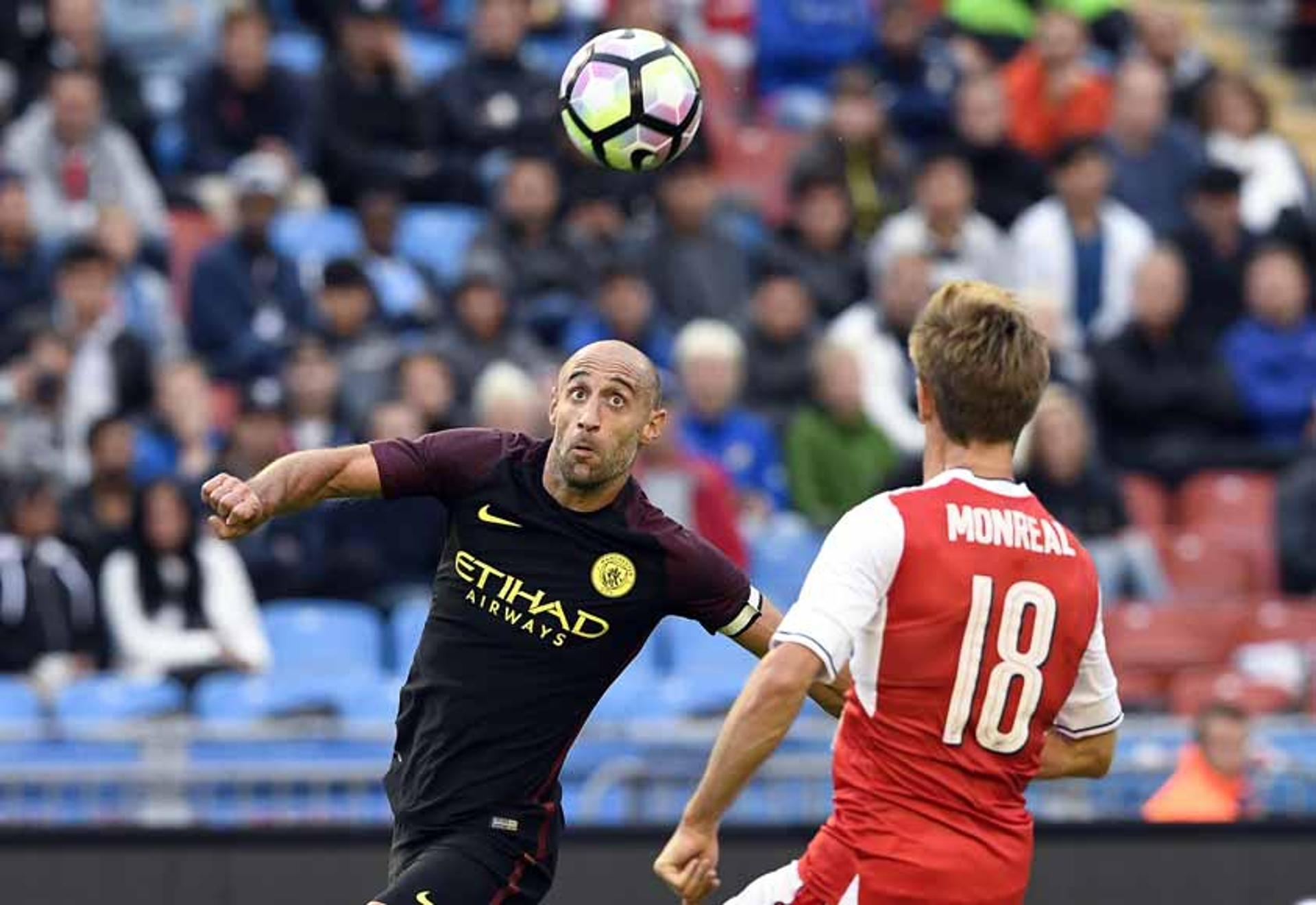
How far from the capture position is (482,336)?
13.3 metres

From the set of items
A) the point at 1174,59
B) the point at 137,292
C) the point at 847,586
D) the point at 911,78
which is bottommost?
the point at 847,586

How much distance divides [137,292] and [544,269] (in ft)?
7.59

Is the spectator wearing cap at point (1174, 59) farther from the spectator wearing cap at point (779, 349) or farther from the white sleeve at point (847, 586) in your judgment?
the white sleeve at point (847, 586)

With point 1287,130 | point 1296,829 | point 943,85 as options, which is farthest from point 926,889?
point 1287,130

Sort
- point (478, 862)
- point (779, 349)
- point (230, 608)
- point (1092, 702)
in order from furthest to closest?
1. point (779, 349)
2. point (230, 608)
3. point (478, 862)
4. point (1092, 702)

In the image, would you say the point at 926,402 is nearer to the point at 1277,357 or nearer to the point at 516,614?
the point at 516,614

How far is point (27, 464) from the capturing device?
12070 mm

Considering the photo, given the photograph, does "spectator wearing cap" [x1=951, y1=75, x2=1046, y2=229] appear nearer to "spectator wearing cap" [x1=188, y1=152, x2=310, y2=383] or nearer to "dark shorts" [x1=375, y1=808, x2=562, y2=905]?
"spectator wearing cap" [x1=188, y1=152, x2=310, y2=383]

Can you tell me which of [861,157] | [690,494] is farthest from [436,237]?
[690,494]

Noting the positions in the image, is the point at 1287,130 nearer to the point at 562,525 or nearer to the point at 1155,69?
Result: the point at 1155,69

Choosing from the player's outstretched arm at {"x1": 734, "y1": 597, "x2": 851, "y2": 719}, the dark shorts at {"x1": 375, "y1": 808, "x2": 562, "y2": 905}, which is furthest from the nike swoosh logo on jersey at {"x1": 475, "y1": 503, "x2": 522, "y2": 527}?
the dark shorts at {"x1": 375, "y1": 808, "x2": 562, "y2": 905}

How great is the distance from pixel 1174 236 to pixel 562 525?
907 centimetres

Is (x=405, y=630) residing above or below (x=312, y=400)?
below

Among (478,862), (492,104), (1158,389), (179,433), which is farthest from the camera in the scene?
(492,104)
